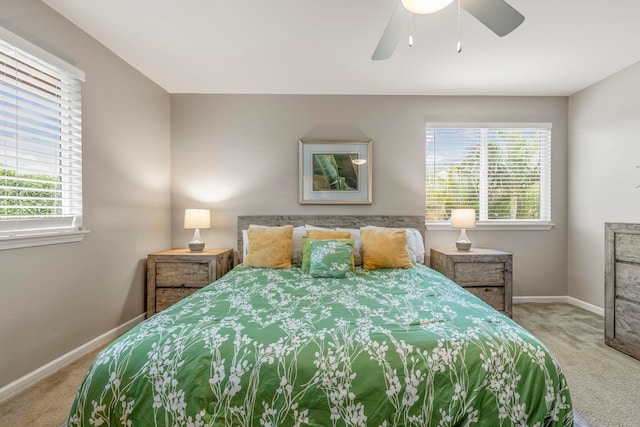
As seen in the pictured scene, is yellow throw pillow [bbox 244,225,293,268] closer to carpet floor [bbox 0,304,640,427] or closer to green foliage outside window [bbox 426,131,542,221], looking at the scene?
carpet floor [bbox 0,304,640,427]

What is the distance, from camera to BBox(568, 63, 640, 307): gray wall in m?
2.96

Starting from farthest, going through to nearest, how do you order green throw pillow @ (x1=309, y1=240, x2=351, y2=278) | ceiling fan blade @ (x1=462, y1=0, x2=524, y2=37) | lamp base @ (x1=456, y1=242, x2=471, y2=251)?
lamp base @ (x1=456, y1=242, x2=471, y2=251) → green throw pillow @ (x1=309, y1=240, x2=351, y2=278) → ceiling fan blade @ (x1=462, y1=0, x2=524, y2=37)

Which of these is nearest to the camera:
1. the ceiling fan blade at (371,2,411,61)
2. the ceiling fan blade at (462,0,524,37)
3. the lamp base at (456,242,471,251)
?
the ceiling fan blade at (462,0,524,37)

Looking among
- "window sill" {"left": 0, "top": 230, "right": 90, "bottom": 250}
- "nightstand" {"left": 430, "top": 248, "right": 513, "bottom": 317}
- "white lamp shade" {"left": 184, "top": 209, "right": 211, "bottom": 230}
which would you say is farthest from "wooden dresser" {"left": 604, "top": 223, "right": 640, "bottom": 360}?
"window sill" {"left": 0, "top": 230, "right": 90, "bottom": 250}

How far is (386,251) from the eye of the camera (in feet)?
9.20

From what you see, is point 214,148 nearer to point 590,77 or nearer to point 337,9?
point 337,9

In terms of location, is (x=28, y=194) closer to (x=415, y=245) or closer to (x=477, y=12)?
(x=477, y=12)

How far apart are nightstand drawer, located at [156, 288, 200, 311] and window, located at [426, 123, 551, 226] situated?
2.96 m

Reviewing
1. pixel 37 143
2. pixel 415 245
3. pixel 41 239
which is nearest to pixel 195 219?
pixel 41 239

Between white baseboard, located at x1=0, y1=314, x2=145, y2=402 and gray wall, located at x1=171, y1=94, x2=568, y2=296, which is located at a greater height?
gray wall, located at x1=171, y1=94, x2=568, y2=296

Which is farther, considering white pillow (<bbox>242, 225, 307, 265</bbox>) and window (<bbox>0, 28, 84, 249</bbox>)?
white pillow (<bbox>242, 225, 307, 265</bbox>)

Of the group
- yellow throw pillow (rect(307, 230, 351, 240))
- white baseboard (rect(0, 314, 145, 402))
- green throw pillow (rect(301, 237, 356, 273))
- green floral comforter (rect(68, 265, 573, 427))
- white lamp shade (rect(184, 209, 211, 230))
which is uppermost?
white lamp shade (rect(184, 209, 211, 230))

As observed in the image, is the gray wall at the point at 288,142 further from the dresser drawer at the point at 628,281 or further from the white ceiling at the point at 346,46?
the dresser drawer at the point at 628,281

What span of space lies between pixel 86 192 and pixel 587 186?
16.8ft
